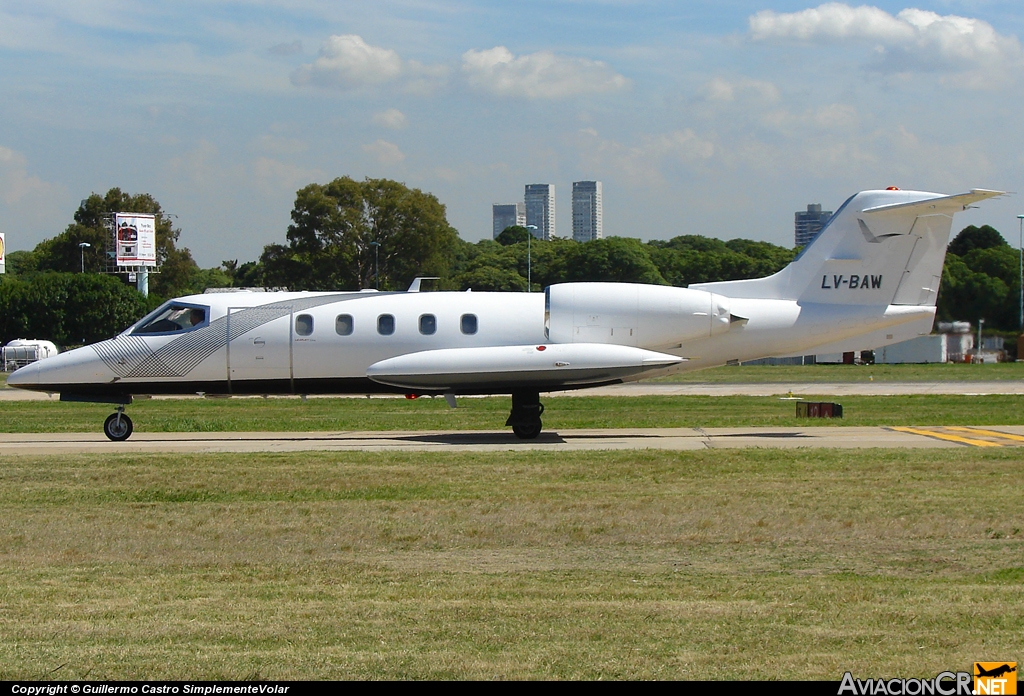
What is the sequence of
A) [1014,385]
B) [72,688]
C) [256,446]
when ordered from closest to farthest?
1. [72,688]
2. [256,446]
3. [1014,385]

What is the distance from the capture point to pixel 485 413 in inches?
1261

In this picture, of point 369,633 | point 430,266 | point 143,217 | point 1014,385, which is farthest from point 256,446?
point 143,217

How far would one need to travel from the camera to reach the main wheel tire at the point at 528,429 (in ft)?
77.1

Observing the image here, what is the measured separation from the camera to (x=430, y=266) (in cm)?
9950

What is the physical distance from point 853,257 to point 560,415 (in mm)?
10569

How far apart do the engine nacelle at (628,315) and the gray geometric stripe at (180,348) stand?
5046mm

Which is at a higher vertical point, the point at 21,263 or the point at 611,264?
the point at 21,263

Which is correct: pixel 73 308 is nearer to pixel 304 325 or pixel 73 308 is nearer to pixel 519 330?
pixel 304 325

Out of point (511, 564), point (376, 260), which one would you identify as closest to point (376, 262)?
point (376, 260)

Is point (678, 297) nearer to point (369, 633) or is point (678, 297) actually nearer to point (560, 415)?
point (560, 415)

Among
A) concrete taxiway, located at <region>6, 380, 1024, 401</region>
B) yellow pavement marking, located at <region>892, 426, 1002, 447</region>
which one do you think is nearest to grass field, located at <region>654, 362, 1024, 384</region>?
concrete taxiway, located at <region>6, 380, 1024, 401</region>

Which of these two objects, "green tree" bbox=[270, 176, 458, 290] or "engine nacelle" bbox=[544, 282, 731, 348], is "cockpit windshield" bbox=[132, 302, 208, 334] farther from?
"green tree" bbox=[270, 176, 458, 290]

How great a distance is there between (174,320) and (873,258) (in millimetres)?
14582

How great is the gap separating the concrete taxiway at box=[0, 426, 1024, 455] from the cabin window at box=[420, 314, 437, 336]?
2228mm
